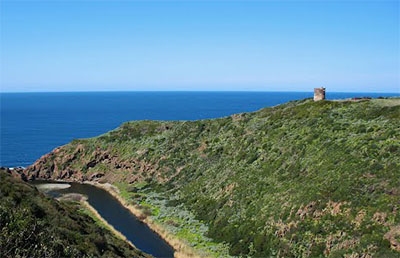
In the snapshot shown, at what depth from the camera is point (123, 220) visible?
56.3m

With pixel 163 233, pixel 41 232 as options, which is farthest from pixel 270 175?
pixel 41 232

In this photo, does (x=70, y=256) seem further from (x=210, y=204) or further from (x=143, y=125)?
(x=143, y=125)

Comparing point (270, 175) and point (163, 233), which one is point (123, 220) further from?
point (270, 175)

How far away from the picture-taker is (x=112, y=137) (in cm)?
9019

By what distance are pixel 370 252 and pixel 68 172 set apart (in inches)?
2745

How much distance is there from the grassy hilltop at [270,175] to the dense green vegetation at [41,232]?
17.0 meters

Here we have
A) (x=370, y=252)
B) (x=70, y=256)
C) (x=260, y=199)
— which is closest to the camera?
(x=70, y=256)

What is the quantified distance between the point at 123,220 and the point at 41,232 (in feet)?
125

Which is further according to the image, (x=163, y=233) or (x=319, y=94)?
(x=319, y=94)

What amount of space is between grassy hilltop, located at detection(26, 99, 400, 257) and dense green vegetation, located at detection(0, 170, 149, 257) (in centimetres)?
1698

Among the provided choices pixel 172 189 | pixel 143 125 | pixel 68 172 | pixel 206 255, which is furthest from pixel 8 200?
pixel 143 125

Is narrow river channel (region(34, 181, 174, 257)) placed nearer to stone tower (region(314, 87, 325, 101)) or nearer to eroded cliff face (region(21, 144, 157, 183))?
eroded cliff face (region(21, 144, 157, 183))

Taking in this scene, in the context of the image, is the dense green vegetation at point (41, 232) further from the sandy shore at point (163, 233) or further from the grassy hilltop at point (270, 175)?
the grassy hilltop at point (270, 175)

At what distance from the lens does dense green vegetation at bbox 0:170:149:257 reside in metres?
17.0
